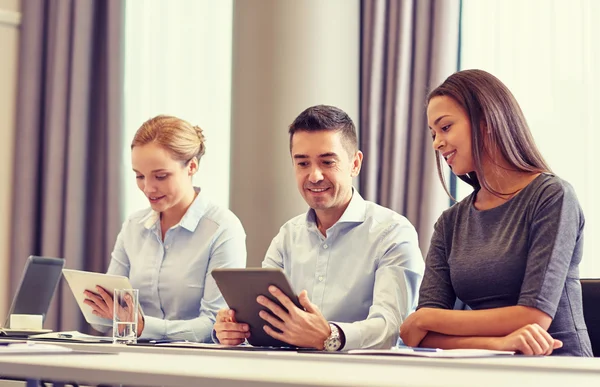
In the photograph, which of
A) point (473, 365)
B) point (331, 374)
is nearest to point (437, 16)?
point (473, 365)

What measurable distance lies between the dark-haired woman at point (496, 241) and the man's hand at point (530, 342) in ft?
0.04

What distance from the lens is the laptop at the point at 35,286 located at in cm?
279

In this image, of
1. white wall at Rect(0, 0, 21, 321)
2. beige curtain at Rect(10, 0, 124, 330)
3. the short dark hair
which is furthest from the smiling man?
white wall at Rect(0, 0, 21, 321)

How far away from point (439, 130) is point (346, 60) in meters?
1.49

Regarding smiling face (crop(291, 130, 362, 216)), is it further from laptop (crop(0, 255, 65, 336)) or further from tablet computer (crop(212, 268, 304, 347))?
laptop (crop(0, 255, 65, 336))

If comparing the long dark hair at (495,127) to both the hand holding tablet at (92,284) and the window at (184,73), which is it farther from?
the window at (184,73)

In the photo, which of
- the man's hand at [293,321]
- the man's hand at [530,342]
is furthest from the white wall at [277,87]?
the man's hand at [530,342]

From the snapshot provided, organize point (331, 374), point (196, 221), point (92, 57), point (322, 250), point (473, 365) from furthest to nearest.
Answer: point (92, 57) < point (196, 221) < point (322, 250) < point (473, 365) < point (331, 374)

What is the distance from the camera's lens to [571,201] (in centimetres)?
206

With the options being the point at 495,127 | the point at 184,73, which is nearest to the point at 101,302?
the point at 495,127

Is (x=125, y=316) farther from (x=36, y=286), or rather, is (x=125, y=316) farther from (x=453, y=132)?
(x=453, y=132)

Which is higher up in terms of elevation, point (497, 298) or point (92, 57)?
point (92, 57)

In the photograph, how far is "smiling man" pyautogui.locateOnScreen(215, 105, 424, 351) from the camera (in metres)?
2.47

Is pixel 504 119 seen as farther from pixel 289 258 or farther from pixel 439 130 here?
pixel 289 258
